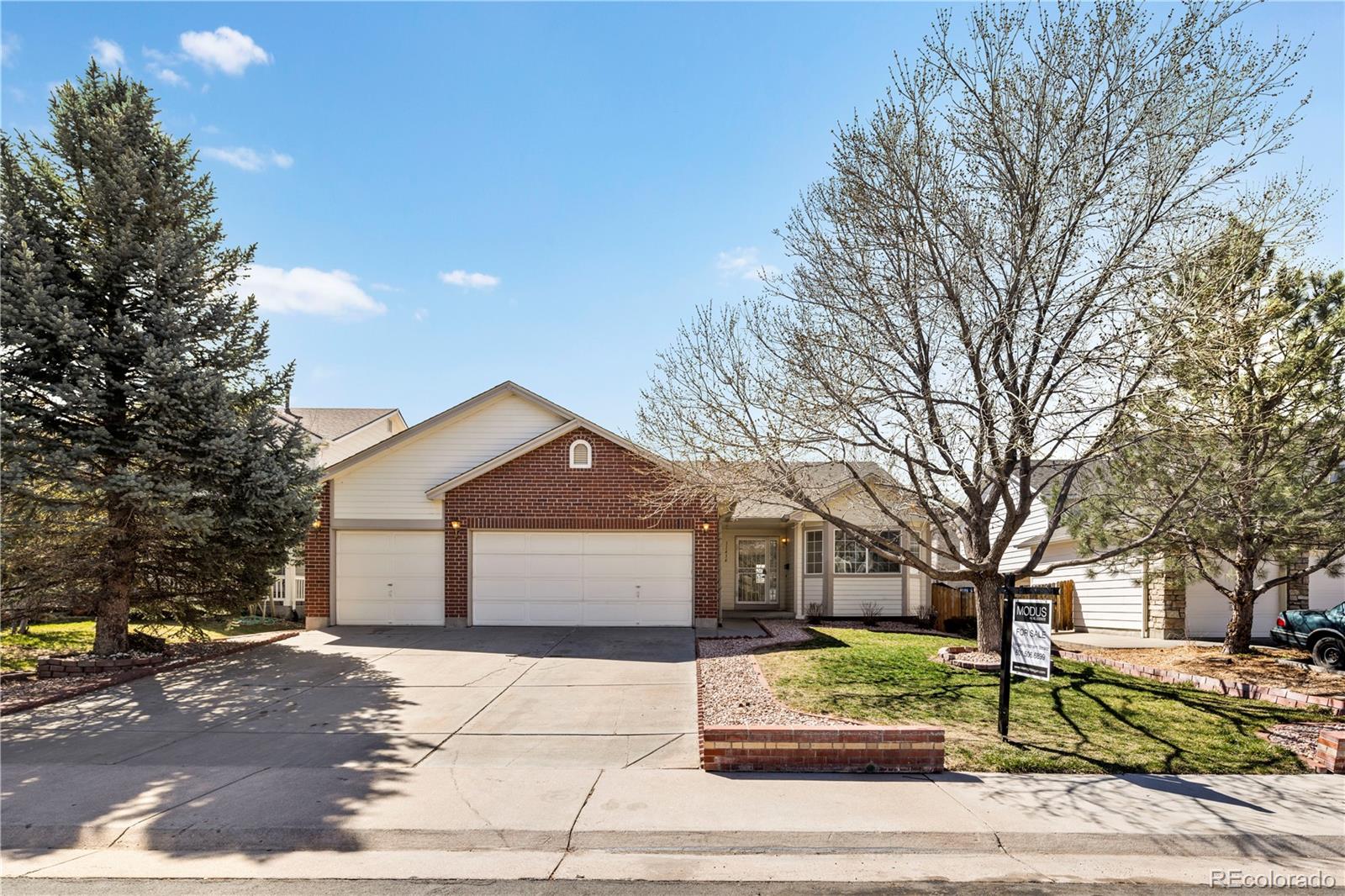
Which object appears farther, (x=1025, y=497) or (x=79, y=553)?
(x=79, y=553)

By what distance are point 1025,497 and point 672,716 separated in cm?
605

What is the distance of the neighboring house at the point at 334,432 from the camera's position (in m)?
19.5

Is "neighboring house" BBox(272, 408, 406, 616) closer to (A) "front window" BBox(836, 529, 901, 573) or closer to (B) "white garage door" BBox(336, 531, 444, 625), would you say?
(B) "white garage door" BBox(336, 531, 444, 625)

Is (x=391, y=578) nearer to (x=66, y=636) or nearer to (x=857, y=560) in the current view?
(x=66, y=636)

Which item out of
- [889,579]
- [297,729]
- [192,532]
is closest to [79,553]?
[192,532]

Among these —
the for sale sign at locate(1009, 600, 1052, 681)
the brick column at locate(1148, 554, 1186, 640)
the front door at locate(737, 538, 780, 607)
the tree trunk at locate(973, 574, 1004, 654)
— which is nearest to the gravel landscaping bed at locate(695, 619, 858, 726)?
the for sale sign at locate(1009, 600, 1052, 681)

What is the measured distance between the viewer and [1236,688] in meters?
10.4

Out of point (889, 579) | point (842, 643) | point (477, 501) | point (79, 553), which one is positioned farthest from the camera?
point (889, 579)

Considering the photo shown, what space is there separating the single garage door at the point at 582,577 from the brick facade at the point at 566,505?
0.25 metres

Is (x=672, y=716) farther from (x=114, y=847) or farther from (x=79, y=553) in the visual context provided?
(x=79, y=553)

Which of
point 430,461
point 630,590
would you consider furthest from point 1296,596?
point 430,461

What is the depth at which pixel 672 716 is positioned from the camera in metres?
8.88

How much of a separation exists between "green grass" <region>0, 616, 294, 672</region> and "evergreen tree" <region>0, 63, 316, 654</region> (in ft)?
4.25

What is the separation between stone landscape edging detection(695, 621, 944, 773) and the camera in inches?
271
